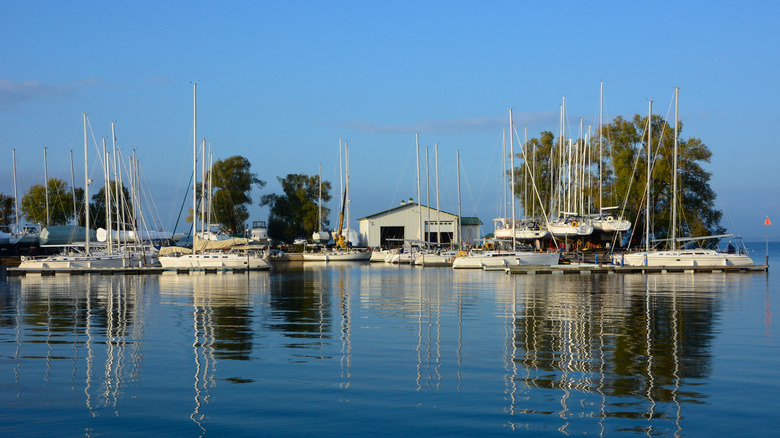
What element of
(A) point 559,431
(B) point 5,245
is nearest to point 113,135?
(B) point 5,245

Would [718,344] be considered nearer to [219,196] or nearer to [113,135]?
[113,135]

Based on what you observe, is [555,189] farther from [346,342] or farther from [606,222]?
[346,342]

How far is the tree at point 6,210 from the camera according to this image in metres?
102

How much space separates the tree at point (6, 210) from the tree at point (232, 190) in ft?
90.3

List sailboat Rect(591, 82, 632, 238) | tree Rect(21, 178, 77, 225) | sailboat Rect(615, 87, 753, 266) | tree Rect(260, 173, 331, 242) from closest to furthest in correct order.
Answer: sailboat Rect(615, 87, 753, 266)
sailboat Rect(591, 82, 632, 238)
tree Rect(21, 178, 77, 225)
tree Rect(260, 173, 331, 242)

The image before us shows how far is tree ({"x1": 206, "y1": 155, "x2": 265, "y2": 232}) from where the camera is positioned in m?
108

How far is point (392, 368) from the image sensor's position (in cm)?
1535

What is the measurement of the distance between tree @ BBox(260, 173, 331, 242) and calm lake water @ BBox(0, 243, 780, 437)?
84.8 metres

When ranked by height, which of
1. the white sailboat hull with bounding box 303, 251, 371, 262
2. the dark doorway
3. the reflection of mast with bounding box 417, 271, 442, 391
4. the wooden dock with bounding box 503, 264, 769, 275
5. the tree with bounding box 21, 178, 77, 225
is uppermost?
the tree with bounding box 21, 178, 77, 225

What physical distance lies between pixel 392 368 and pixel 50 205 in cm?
9389

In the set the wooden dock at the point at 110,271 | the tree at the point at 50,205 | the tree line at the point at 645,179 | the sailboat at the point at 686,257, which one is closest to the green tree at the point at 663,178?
the tree line at the point at 645,179

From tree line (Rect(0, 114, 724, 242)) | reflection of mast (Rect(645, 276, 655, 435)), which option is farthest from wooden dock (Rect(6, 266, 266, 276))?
reflection of mast (Rect(645, 276, 655, 435))

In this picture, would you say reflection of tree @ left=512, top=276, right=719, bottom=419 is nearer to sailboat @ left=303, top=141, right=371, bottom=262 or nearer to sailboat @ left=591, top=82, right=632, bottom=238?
sailboat @ left=591, top=82, right=632, bottom=238

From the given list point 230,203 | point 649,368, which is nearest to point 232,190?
point 230,203
